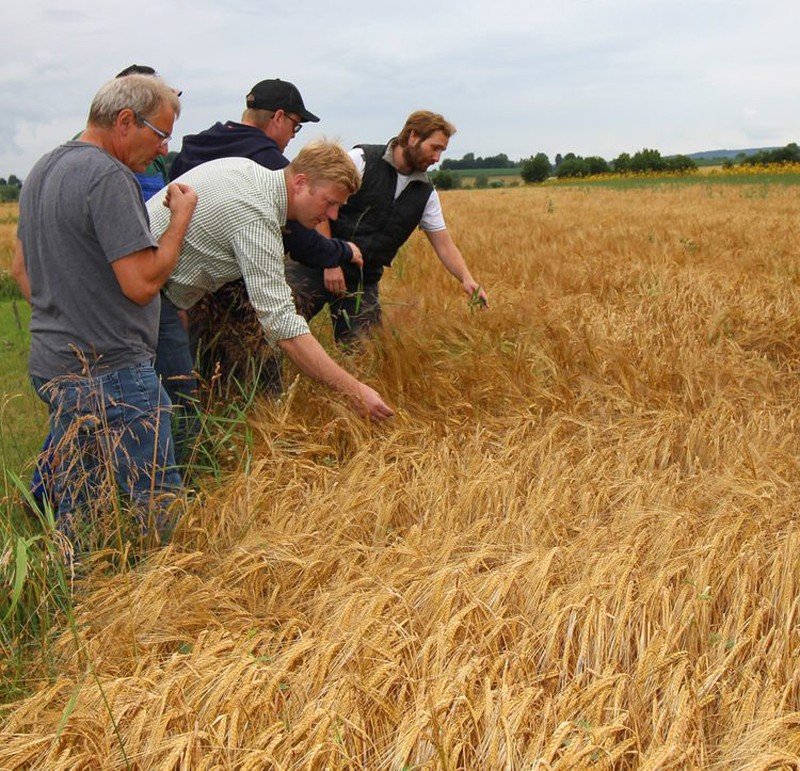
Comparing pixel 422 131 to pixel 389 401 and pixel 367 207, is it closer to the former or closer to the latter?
pixel 367 207

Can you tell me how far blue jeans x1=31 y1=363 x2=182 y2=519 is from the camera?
2488 mm

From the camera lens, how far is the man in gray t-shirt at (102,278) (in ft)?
8.02

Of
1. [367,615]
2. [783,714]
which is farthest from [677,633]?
[367,615]

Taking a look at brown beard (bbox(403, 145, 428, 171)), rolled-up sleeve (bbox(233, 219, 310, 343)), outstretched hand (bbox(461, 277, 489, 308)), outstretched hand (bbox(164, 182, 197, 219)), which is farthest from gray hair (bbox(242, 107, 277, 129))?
outstretched hand (bbox(461, 277, 489, 308))

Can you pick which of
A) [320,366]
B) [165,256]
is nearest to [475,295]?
[320,366]

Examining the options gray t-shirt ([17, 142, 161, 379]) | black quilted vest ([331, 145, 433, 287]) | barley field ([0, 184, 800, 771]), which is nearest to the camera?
barley field ([0, 184, 800, 771])

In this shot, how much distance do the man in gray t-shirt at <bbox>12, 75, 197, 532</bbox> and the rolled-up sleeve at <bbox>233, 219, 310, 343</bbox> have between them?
0.34 meters

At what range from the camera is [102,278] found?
8.36 ft

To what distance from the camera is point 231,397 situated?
3.80 meters

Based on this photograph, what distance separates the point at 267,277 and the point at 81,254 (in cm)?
71

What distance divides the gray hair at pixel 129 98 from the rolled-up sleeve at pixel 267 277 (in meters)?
0.57

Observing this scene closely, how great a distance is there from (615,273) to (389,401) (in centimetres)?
314

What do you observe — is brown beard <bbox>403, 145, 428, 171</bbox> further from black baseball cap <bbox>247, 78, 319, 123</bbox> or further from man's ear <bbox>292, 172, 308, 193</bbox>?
man's ear <bbox>292, 172, 308, 193</bbox>

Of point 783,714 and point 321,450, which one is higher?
point 321,450
